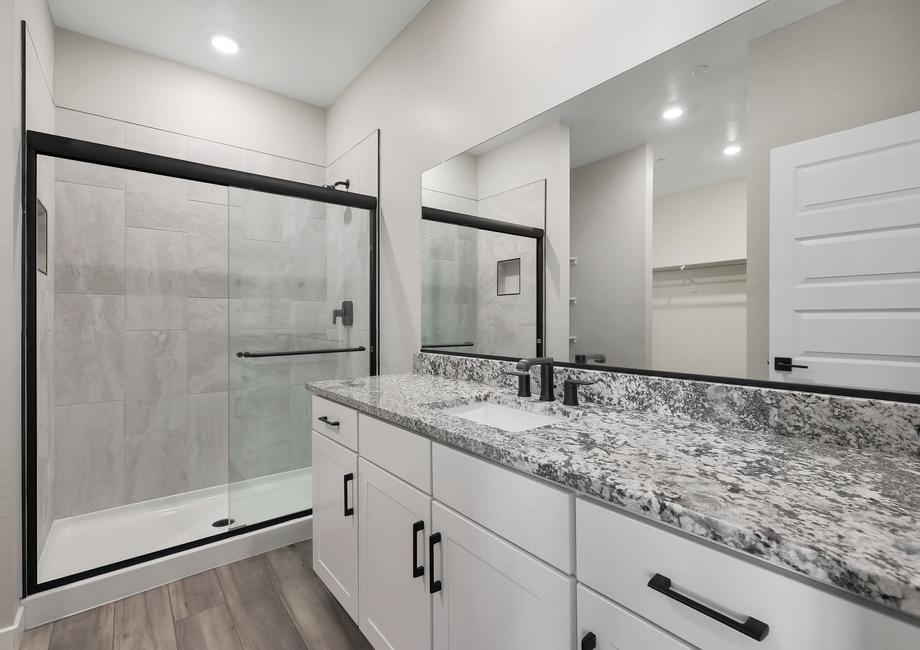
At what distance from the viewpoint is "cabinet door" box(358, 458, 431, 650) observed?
45.0 inches

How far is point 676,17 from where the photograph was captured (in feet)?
3.84

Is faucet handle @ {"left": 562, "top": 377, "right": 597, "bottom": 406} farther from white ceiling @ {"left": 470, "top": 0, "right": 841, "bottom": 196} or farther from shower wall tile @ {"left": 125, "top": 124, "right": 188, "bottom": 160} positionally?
shower wall tile @ {"left": 125, "top": 124, "right": 188, "bottom": 160}

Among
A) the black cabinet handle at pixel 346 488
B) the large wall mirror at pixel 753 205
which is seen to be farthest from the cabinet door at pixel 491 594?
the large wall mirror at pixel 753 205

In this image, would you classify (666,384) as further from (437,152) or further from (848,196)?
(437,152)

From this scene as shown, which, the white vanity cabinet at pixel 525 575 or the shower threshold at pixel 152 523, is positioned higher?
the white vanity cabinet at pixel 525 575

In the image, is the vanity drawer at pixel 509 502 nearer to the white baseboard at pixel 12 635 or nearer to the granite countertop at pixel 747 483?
the granite countertop at pixel 747 483

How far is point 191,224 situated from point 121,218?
34cm

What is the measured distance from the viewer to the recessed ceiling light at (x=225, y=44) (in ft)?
7.69

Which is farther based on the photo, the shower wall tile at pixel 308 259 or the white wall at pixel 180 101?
the white wall at pixel 180 101

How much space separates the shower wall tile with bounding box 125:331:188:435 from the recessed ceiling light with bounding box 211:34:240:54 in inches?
64.0

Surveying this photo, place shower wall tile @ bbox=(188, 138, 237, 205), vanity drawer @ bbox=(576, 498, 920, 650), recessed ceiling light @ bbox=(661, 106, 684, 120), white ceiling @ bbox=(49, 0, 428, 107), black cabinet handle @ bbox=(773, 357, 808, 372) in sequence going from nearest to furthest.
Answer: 1. vanity drawer @ bbox=(576, 498, 920, 650)
2. black cabinet handle @ bbox=(773, 357, 808, 372)
3. recessed ceiling light @ bbox=(661, 106, 684, 120)
4. white ceiling @ bbox=(49, 0, 428, 107)
5. shower wall tile @ bbox=(188, 138, 237, 205)

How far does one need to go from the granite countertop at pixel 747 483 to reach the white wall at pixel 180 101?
2.33 m

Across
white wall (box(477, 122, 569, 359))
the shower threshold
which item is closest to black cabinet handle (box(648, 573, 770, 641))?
white wall (box(477, 122, 569, 359))

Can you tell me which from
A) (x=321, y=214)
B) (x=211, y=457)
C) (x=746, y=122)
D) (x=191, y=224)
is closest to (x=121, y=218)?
(x=191, y=224)
